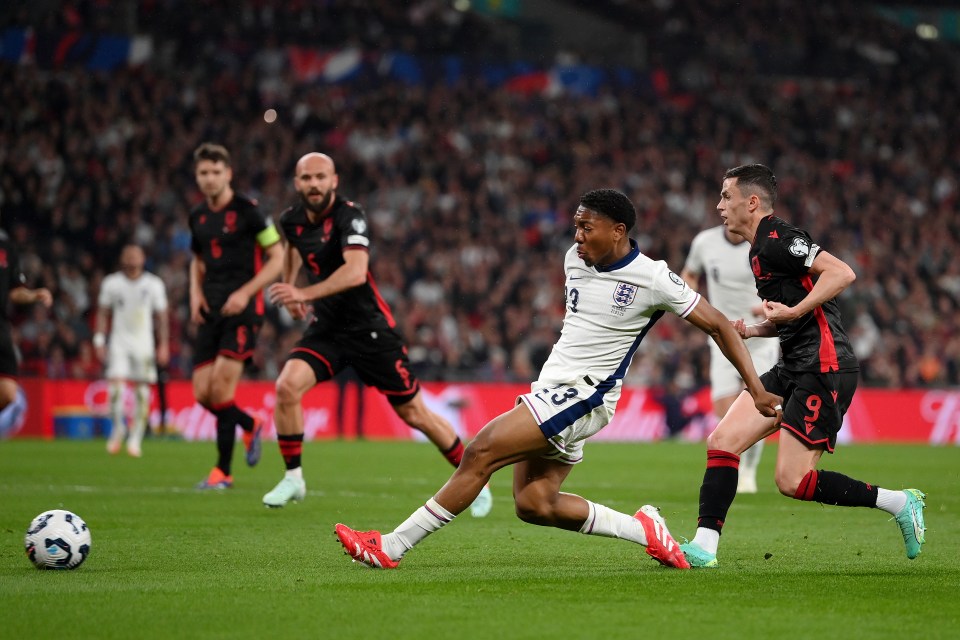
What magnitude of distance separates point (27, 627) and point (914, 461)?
14169mm

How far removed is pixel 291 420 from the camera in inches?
388

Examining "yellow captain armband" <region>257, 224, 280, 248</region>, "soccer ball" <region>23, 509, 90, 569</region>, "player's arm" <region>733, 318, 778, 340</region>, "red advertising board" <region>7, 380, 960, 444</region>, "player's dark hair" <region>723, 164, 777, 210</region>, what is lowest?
"red advertising board" <region>7, 380, 960, 444</region>

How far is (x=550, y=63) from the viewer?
32000 mm

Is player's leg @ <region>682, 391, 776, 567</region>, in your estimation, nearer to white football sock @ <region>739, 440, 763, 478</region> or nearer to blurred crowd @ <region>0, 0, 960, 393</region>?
white football sock @ <region>739, 440, 763, 478</region>

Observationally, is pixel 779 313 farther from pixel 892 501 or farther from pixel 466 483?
pixel 466 483

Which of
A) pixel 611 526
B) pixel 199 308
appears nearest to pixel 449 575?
pixel 611 526

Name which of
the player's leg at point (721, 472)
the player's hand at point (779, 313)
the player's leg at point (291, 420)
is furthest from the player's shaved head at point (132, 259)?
the player's hand at point (779, 313)

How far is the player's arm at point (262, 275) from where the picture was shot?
10.5 meters

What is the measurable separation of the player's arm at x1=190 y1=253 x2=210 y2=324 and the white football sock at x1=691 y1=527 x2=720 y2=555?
5517mm

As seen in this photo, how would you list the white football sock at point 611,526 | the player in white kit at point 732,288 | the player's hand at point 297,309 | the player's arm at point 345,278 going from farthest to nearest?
the player in white kit at point 732,288, the player's arm at point 345,278, the player's hand at point 297,309, the white football sock at point 611,526

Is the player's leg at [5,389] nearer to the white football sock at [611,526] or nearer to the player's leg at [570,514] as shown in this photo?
the player's leg at [570,514]

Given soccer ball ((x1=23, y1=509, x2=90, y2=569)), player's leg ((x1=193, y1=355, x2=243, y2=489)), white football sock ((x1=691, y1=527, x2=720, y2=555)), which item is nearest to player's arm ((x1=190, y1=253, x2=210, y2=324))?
player's leg ((x1=193, y1=355, x2=243, y2=489))

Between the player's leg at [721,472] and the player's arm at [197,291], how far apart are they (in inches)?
212

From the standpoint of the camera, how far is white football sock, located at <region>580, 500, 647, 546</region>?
6.85m
